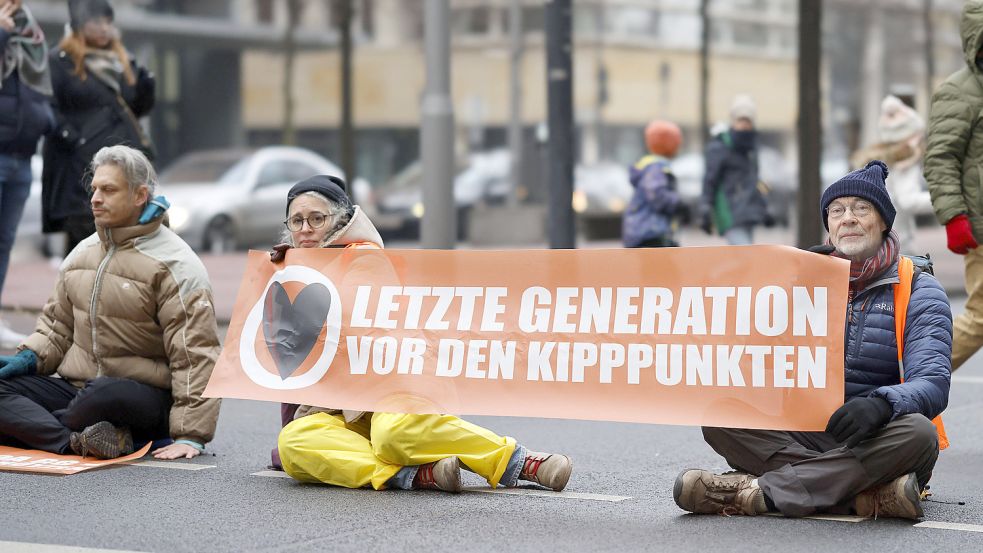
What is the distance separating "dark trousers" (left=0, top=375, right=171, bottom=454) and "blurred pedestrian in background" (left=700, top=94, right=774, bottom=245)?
256 inches

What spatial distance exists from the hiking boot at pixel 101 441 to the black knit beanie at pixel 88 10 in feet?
11.3

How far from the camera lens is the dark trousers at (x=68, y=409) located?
6418mm

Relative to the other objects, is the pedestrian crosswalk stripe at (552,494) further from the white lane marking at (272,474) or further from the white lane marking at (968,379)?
the white lane marking at (968,379)

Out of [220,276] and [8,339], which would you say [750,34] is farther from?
[8,339]

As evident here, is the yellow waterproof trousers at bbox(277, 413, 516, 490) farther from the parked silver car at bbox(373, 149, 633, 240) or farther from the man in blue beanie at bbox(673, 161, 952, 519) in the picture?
the parked silver car at bbox(373, 149, 633, 240)

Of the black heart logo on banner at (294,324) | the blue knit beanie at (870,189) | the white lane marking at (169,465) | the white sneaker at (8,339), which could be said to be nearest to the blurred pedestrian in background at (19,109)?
the white sneaker at (8,339)

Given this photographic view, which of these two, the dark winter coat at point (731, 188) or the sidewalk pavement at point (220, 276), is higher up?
the dark winter coat at point (731, 188)

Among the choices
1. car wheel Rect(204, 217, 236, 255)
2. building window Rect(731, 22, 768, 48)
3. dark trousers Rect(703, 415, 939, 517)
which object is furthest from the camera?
building window Rect(731, 22, 768, 48)

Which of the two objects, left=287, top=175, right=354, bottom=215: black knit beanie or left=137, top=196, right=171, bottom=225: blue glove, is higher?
left=287, top=175, right=354, bottom=215: black knit beanie

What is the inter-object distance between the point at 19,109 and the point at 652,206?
425 cm

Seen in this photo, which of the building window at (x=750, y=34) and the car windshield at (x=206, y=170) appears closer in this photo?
the car windshield at (x=206, y=170)

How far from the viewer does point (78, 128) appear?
966 cm

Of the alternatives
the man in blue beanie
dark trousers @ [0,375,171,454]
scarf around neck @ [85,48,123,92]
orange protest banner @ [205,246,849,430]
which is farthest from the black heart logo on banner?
scarf around neck @ [85,48,123,92]

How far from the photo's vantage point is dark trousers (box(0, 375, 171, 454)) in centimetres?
642
